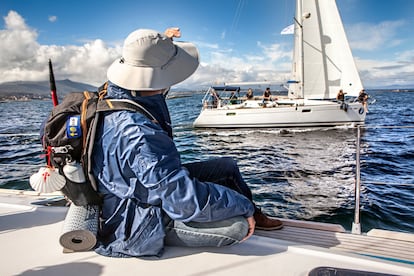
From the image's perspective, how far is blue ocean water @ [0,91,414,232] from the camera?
4.55m

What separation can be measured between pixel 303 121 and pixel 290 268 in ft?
45.5

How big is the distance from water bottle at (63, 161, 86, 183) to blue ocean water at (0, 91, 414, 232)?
12 centimetres

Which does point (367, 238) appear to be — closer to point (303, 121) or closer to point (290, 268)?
point (290, 268)

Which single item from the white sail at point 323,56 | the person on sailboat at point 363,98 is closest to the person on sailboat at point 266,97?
the white sail at point 323,56

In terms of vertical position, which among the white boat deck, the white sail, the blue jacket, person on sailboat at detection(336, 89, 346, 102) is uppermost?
the white sail

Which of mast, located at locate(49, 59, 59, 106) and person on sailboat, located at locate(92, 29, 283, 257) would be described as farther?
mast, located at locate(49, 59, 59, 106)

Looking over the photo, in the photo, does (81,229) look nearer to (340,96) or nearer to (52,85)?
(52,85)

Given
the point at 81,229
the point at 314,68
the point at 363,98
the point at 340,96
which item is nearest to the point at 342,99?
the point at 340,96

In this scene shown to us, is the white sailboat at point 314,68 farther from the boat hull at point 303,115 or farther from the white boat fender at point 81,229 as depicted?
the white boat fender at point 81,229

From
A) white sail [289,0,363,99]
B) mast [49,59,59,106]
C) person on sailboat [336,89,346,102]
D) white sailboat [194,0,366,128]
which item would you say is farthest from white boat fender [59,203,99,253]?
white sail [289,0,363,99]

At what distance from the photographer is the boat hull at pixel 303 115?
46.3 ft

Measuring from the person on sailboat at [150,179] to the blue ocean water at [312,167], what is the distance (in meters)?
0.39

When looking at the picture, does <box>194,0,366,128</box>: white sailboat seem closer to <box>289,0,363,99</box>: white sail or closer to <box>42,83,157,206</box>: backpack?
<box>289,0,363,99</box>: white sail

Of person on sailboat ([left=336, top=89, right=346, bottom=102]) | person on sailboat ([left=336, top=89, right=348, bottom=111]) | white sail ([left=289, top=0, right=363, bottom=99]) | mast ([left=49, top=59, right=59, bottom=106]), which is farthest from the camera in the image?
white sail ([left=289, top=0, right=363, bottom=99])
